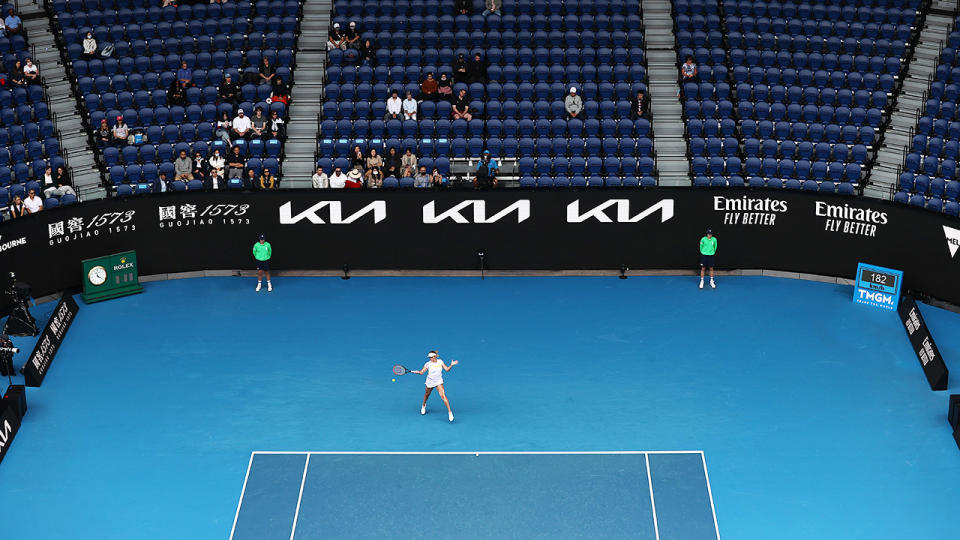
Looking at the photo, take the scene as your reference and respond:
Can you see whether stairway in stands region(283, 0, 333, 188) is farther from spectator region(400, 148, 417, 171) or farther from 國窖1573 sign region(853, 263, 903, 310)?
國窖1573 sign region(853, 263, 903, 310)

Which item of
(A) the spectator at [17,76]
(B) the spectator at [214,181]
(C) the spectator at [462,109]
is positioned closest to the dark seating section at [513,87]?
(C) the spectator at [462,109]

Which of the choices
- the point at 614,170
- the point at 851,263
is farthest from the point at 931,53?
the point at 614,170

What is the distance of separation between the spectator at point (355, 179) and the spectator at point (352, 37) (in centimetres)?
633

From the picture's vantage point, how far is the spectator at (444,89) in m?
37.0

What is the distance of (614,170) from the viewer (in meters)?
35.3

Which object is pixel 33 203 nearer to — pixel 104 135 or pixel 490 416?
pixel 104 135

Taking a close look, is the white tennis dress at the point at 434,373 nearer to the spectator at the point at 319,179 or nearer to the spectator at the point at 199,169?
the spectator at the point at 319,179

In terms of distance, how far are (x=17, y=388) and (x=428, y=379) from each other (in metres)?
9.05

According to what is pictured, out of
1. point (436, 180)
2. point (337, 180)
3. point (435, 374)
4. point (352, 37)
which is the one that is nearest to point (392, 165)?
point (436, 180)

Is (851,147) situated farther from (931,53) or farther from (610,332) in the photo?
(610,332)

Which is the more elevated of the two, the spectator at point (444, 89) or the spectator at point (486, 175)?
the spectator at point (444, 89)

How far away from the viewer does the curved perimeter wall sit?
110 ft

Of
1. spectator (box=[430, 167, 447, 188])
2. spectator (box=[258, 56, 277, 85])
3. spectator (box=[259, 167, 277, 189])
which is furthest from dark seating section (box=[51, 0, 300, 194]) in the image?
spectator (box=[430, 167, 447, 188])

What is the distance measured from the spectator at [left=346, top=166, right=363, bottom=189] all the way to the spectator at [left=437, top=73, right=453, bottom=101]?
4443 mm
